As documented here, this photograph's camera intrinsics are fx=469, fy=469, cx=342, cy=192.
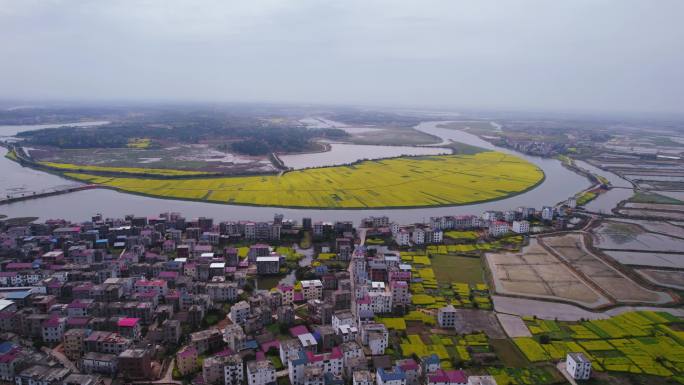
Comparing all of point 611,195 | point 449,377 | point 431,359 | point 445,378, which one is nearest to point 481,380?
point 449,377

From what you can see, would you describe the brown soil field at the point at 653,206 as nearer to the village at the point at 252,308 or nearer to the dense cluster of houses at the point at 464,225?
the dense cluster of houses at the point at 464,225

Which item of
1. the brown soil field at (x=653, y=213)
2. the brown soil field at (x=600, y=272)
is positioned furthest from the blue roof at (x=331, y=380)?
the brown soil field at (x=653, y=213)

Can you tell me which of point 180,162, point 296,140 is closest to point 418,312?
point 180,162

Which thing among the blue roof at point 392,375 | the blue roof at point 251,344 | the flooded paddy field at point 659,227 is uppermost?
the blue roof at point 392,375

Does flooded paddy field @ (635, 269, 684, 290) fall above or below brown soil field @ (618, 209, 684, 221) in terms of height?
below

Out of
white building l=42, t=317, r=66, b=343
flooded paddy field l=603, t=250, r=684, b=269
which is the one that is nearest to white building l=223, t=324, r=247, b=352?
white building l=42, t=317, r=66, b=343

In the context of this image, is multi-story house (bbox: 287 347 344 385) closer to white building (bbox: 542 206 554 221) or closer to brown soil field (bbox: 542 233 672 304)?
brown soil field (bbox: 542 233 672 304)
